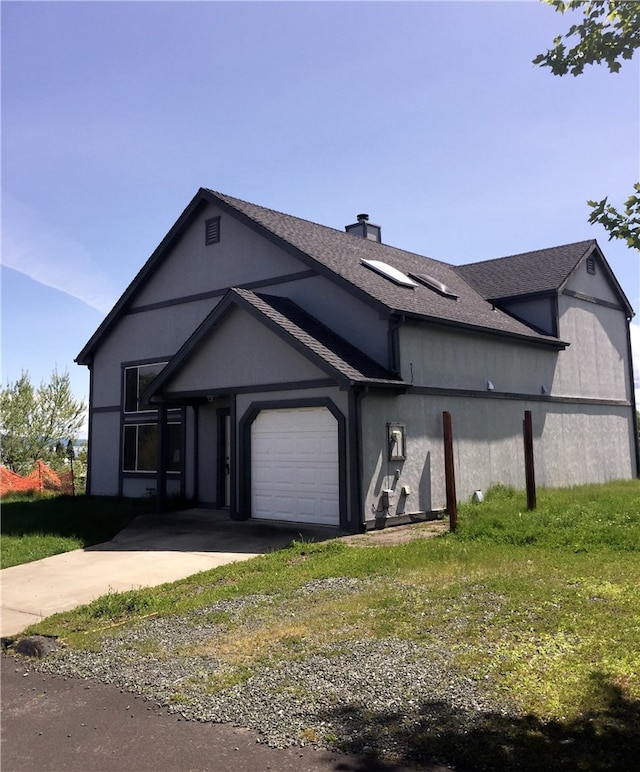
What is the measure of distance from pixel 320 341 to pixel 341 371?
5.18 ft

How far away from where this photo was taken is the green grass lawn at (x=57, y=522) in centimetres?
1238

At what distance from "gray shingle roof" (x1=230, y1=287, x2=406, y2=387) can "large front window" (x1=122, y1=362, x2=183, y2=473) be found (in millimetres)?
5343

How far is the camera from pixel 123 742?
4.62m

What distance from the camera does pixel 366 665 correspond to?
18.3 ft

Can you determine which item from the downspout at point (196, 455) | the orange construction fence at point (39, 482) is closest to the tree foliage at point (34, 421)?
the orange construction fence at point (39, 482)

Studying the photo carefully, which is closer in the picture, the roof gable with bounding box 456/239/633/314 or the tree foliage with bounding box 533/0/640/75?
the tree foliage with bounding box 533/0/640/75

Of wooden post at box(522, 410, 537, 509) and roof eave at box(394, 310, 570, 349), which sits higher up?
roof eave at box(394, 310, 570, 349)

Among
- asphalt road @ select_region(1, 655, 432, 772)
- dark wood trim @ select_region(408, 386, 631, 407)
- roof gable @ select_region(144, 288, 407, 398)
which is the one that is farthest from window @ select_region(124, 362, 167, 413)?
asphalt road @ select_region(1, 655, 432, 772)

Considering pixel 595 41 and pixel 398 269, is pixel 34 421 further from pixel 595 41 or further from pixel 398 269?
pixel 595 41

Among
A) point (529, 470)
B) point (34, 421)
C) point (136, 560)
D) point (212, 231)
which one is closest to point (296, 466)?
point (136, 560)

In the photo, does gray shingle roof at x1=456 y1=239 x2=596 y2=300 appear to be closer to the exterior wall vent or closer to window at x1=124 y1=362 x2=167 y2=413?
the exterior wall vent

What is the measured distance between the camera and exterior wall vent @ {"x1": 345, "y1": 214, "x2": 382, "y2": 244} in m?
23.0

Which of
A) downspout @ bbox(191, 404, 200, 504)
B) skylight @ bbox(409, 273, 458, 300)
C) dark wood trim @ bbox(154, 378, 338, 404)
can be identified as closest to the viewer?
dark wood trim @ bbox(154, 378, 338, 404)

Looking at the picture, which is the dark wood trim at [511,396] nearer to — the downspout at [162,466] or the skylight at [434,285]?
Result: the skylight at [434,285]
